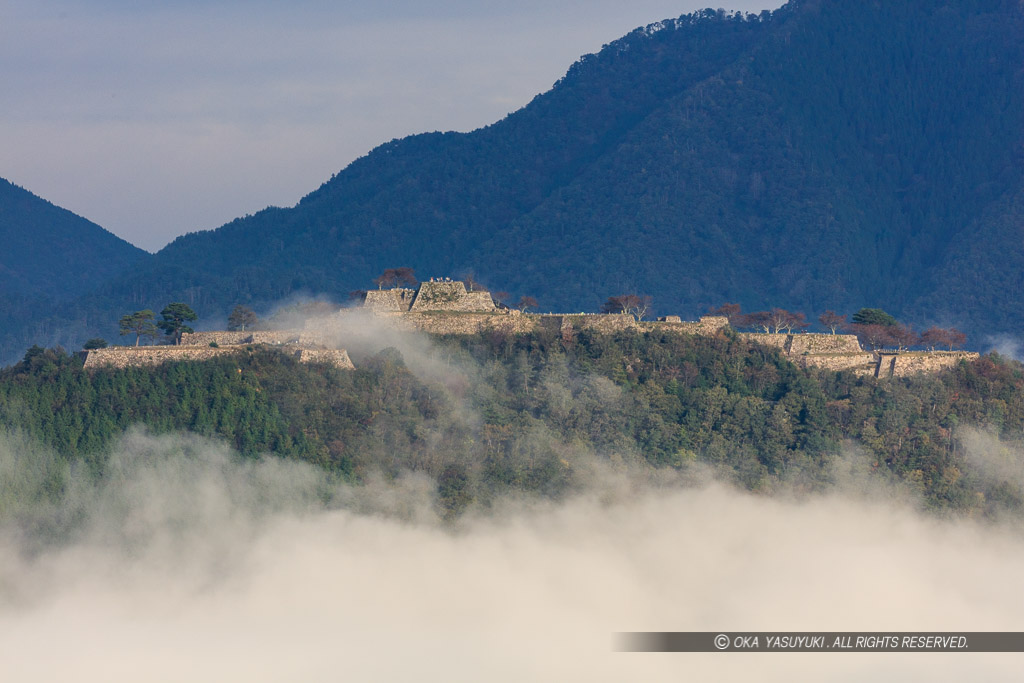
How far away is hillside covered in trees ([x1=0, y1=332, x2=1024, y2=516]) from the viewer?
274 ft

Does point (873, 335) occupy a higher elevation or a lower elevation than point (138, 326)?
lower

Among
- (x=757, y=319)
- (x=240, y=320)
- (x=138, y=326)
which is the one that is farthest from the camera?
(x=757, y=319)

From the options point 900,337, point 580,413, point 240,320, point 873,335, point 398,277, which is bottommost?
point 580,413

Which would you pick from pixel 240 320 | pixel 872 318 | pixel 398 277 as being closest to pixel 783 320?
pixel 872 318

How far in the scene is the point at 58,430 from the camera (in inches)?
3194

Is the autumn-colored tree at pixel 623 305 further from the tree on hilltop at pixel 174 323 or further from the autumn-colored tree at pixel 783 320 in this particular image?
the tree on hilltop at pixel 174 323

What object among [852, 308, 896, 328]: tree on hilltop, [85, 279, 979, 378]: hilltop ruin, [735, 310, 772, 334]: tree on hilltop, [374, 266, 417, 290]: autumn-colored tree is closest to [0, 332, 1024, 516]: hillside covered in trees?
[85, 279, 979, 378]: hilltop ruin

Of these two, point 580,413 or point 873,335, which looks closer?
point 580,413

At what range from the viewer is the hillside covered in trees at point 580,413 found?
274ft

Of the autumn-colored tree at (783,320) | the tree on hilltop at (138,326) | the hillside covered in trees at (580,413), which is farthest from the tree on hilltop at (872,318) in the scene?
the tree on hilltop at (138,326)

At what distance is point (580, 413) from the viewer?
89.5 metres

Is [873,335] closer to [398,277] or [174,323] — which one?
[398,277]

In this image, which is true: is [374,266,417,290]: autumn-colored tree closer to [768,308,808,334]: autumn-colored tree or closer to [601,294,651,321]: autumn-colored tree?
[601,294,651,321]: autumn-colored tree

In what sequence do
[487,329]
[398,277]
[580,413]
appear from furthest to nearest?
[398,277] → [580,413] → [487,329]
